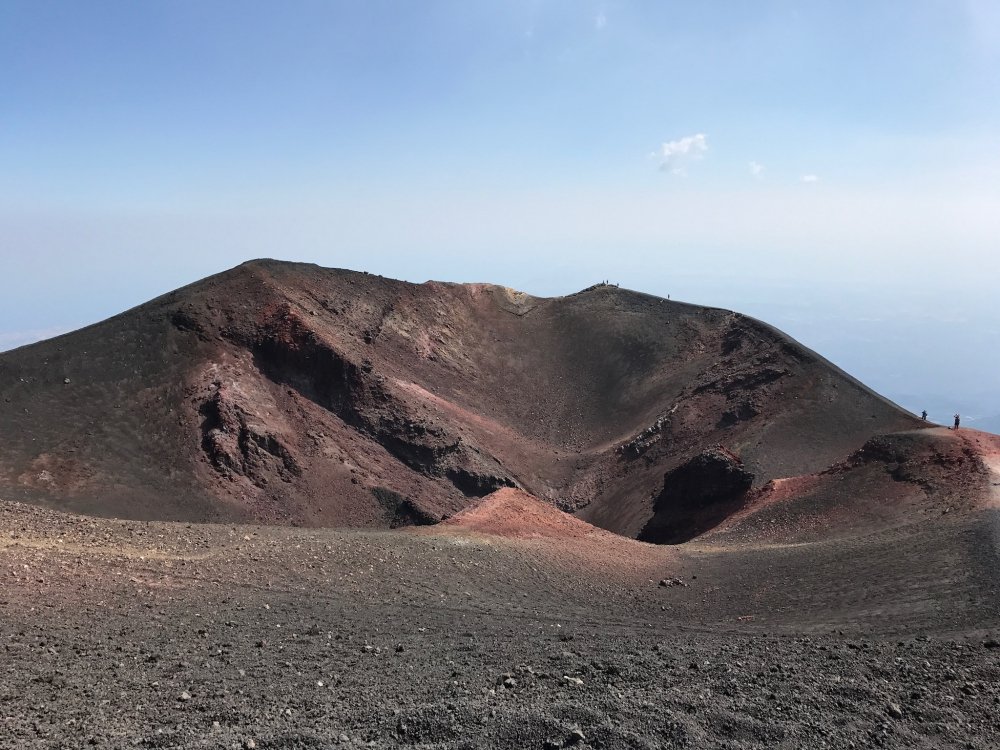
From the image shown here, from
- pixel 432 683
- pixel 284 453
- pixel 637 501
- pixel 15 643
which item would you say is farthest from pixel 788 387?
pixel 15 643

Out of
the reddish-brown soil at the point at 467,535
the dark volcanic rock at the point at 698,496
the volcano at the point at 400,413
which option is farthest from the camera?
the dark volcanic rock at the point at 698,496

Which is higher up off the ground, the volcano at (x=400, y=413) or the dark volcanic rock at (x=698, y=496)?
the volcano at (x=400, y=413)

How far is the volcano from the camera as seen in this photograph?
98.2 ft

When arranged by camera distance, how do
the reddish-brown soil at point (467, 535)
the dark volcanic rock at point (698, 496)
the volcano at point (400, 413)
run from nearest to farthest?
the reddish-brown soil at point (467, 535) → the volcano at point (400, 413) → the dark volcanic rock at point (698, 496)

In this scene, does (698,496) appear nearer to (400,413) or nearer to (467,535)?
(400,413)

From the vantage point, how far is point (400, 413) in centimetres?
3838

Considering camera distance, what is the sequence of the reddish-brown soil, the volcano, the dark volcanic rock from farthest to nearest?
1. the dark volcanic rock
2. the volcano
3. the reddish-brown soil

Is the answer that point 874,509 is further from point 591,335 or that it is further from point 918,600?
point 591,335

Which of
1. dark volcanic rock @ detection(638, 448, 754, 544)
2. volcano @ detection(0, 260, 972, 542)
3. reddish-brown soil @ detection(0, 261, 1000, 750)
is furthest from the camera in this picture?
dark volcanic rock @ detection(638, 448, 754, 544)

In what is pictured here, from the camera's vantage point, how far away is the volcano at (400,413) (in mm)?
29922

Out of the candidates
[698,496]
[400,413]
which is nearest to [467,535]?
[400,413]

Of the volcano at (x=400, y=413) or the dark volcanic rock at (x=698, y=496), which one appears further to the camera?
the dark volcanic rock at (x=698, y=496)

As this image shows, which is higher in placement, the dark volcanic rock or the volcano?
the volcano

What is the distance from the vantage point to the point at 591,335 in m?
56.1
